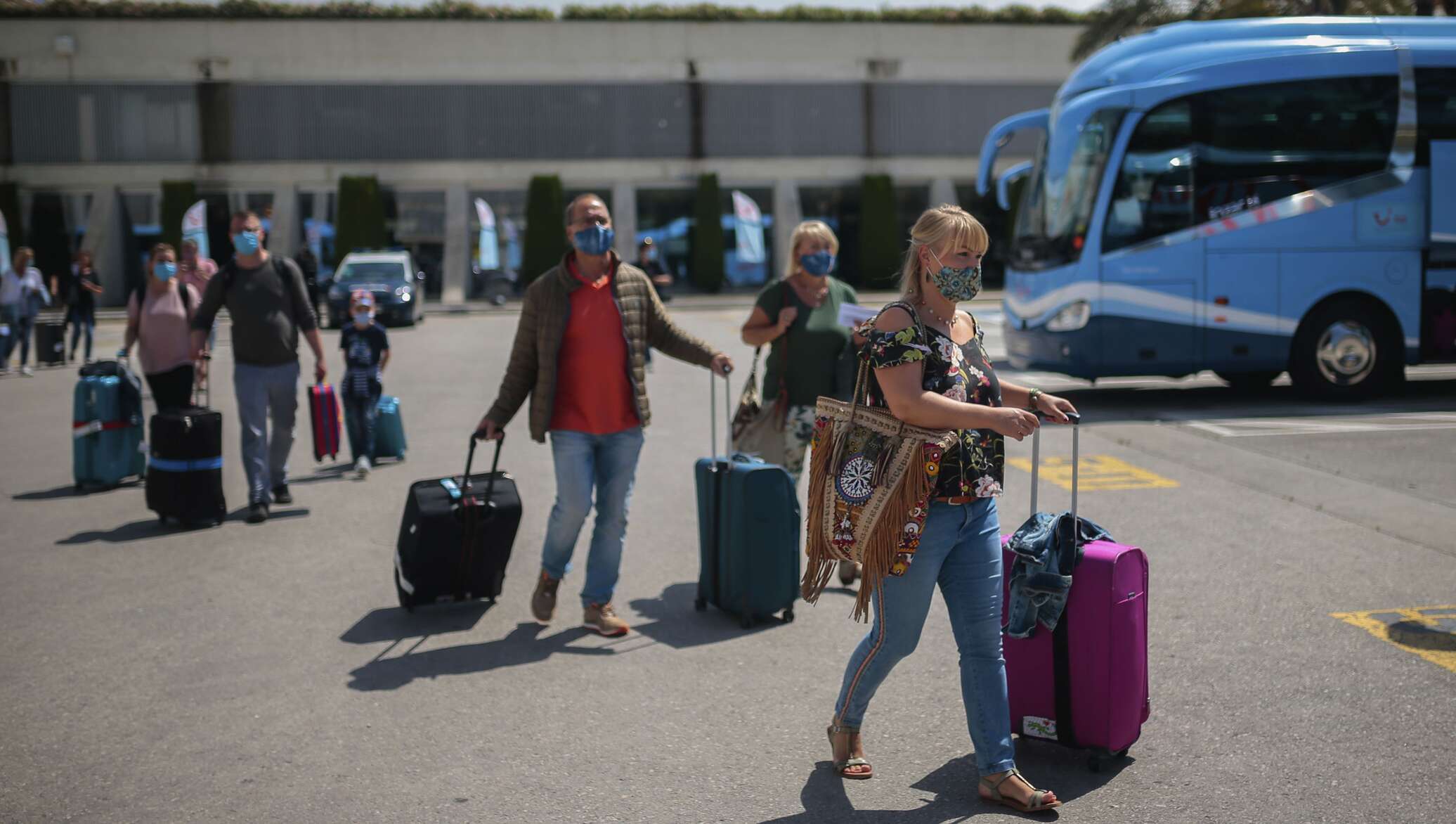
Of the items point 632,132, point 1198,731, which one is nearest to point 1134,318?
point 1198,731

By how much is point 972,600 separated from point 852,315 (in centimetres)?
270

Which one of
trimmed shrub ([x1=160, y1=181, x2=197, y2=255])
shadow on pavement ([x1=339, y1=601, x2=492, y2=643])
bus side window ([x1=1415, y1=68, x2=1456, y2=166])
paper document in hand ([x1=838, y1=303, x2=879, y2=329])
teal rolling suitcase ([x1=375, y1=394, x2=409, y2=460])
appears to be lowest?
shadow on pavement ([x1=339, y1=601, x2=492, y2=643])

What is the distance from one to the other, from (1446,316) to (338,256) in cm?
3774

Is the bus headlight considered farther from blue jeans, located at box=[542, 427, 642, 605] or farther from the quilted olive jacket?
blue jeans, located at box=[542, 427, 642, 605]

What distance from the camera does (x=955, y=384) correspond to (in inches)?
155

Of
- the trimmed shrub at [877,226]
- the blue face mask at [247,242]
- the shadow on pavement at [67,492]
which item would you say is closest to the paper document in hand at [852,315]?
the blue face mask at [247,242]

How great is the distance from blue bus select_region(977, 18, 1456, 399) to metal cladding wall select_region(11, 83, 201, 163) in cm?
4008

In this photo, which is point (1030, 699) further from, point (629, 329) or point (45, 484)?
point (45, 484)

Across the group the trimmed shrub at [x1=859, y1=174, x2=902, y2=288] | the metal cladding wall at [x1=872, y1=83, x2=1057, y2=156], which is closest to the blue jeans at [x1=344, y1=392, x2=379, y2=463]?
the trimmed shrub at [x1=859, y1=174, x2=902, y2=288]

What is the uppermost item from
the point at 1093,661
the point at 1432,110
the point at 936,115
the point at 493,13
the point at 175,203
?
the point at 493,13

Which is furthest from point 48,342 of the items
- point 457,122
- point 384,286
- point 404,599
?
point 457,122

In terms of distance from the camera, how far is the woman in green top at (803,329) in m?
6.50

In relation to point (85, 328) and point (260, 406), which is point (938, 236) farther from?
point (85, 328)

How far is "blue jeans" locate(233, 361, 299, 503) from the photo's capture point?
860cm
